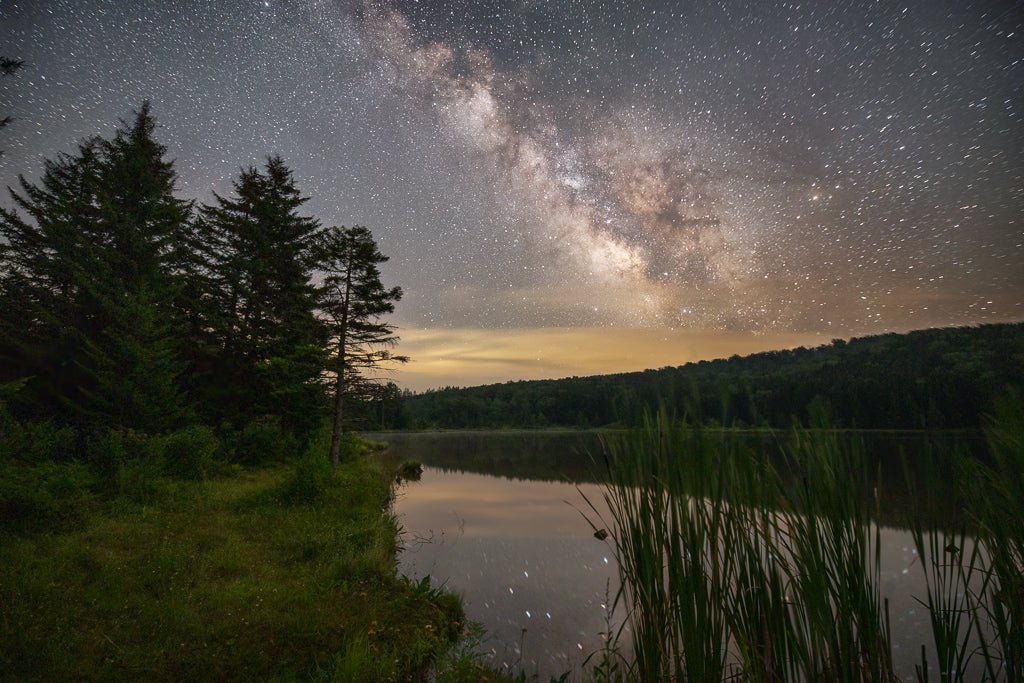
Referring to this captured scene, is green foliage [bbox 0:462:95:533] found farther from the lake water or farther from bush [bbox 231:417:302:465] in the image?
bush [bbox 231:417:302:465]

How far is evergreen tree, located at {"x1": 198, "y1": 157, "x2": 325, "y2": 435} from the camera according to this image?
22.5 metres

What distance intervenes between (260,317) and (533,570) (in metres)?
18.7

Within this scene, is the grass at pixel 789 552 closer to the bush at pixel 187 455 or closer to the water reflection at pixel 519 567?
the water reflection at pixel 519 567

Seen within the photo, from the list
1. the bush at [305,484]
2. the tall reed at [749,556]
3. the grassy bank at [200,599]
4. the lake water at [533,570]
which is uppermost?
the tall reed at [749,556]

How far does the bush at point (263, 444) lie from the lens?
68.3ft

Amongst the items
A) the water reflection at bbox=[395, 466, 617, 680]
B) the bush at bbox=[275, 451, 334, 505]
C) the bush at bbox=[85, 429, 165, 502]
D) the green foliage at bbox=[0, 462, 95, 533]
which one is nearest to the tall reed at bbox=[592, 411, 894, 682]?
the water reflection at bbox=[395, 466, 617, 680]

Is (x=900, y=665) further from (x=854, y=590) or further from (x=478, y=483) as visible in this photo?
(x=478, y=483)

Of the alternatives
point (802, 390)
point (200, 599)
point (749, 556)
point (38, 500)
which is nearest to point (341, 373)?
point (38, 500)

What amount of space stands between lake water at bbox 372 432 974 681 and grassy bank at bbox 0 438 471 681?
3.85 feet

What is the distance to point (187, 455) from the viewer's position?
1633 centimetres

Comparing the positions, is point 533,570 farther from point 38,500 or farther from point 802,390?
point 802,390

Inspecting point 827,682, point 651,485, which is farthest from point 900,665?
point 651,485

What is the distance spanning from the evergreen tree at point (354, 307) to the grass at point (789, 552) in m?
18.2

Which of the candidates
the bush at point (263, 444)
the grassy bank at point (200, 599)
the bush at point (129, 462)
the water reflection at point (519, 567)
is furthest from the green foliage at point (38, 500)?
the bush at point (263, 444)
